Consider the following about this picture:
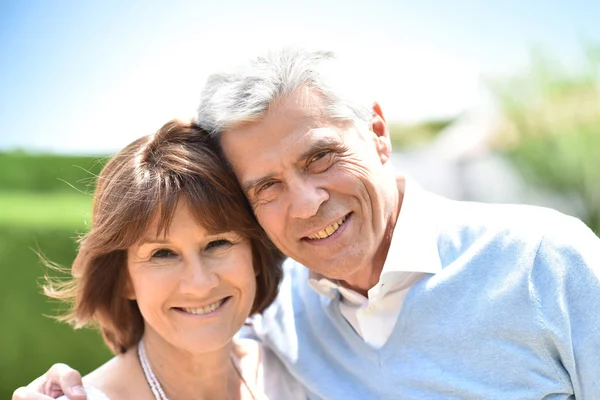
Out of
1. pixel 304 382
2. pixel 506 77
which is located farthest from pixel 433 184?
pixel 304 382

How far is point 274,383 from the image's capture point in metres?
2.98

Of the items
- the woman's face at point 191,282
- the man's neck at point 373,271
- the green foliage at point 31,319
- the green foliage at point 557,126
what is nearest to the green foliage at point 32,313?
the green foliage at point 31,319

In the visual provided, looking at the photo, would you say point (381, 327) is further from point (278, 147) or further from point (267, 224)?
point (278, 147)

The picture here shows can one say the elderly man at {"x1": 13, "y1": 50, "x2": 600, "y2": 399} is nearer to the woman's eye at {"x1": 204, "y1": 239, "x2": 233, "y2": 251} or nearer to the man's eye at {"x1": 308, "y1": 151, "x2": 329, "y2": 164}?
the man's eye at {"x1": 308, "y1": 151, "x2": 329, "y2": 164}

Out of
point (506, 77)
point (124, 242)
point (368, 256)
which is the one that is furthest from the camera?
point (506, 77)

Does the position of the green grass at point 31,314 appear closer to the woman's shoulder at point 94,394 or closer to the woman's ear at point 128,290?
the woman's ear at point 128,290

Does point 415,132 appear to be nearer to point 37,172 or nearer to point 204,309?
point 37,172

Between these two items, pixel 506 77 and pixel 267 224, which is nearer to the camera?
pixel 267 224

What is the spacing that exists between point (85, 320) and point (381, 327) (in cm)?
118

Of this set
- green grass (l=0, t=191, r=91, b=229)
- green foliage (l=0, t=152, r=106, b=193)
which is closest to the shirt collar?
green grass (l=0, t=191, r=91, b=229)

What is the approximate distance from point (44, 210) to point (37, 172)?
1.76m

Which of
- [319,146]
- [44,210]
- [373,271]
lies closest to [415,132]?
[44,210]

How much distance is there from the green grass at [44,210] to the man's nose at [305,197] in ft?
9.08

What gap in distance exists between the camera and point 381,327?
2768 millimetres
